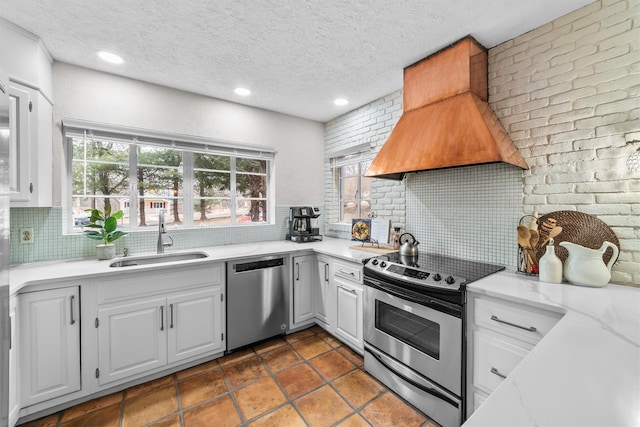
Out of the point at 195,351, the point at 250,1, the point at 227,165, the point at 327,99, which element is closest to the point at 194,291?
the point at 195,351

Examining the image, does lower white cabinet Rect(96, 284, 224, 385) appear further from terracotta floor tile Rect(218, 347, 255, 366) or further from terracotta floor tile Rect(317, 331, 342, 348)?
terracotta floor tile Rect(317, 331, 342, 348)

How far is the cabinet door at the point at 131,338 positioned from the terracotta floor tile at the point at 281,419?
0.95 metres

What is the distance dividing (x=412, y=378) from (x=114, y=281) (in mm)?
2190

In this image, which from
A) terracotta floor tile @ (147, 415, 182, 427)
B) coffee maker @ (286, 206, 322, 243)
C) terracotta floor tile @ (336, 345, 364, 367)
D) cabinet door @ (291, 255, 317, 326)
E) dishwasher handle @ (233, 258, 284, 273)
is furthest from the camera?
coffee maker @ (286, 206, 322, 243)

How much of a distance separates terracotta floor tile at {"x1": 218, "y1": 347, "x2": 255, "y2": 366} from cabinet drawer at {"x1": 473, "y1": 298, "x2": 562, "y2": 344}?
1.92 meters

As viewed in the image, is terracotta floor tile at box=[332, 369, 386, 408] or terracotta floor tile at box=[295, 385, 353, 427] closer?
terracotta floor tile at box=[295, 385, 353, 427]

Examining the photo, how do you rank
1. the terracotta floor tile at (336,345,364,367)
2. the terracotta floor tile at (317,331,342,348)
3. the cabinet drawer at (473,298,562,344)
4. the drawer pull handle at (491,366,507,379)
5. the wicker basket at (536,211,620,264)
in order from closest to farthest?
the cabinet drawer at (473,298,562,344) < the drawer pull handle at (491,366,507,379) < the wicker basket at (536,211,620,264) < the terracotta floor tile at (336,345,364,367) < the terracotta floor tile at (317,331,342,348)

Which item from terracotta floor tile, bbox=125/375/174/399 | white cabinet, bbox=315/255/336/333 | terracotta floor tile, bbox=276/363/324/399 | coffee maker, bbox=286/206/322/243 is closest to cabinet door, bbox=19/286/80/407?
terracotta floor tile, bbox=125/375/174/399

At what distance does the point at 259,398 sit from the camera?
1907 mm

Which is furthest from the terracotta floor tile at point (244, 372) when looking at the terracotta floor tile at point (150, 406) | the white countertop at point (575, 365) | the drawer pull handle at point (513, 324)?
the drawer pull handle at point (513, 324)

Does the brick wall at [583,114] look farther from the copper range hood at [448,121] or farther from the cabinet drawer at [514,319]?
the cabinet drawer at [514,319]

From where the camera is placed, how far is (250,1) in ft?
5.20

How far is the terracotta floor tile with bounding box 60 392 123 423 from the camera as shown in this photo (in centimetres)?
176

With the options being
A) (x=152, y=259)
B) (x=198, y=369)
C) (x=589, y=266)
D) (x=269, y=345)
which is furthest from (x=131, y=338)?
(x=589, y=266)
